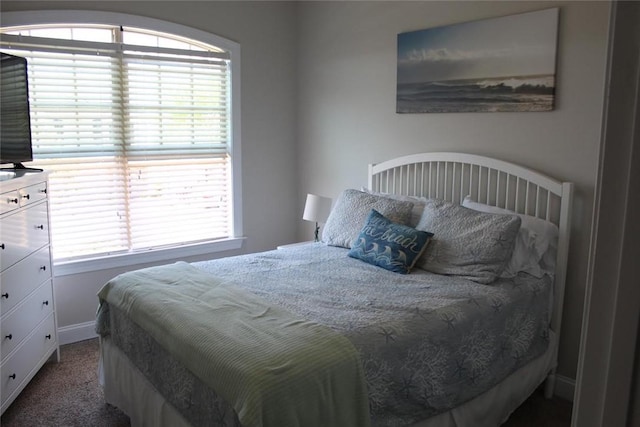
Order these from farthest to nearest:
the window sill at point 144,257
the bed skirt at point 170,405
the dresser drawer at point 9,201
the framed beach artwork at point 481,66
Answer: the window sill at point 144,257
the framed beach artwork at point 481,66
the dresser drawer at point 9,201
the bed skirt at point 170,405

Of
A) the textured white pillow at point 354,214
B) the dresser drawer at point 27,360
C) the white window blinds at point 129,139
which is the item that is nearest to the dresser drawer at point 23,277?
the dresser drawer at point 27,360

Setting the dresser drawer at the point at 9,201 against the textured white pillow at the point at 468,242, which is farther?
the textured white pillow at the point at 468,242

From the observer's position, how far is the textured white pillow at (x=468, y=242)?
2.60m

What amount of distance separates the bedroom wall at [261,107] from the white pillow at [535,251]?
7.96 ft

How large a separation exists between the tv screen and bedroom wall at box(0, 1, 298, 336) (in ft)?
3.32

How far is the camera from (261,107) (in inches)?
173

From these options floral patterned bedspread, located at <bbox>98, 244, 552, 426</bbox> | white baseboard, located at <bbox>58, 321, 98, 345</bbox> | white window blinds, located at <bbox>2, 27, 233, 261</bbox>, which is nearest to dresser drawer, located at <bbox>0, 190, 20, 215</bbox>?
floral patterned bedspread, located at <bbox>98, 244, 552, 426</bbox>

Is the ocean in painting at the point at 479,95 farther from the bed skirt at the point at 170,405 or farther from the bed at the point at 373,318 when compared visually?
the bed skirt at the point at 170,405

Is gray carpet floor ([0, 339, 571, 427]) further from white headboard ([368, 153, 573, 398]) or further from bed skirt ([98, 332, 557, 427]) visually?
white headboard ([368, 153, 573, 398])

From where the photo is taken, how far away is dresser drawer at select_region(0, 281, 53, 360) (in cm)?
253

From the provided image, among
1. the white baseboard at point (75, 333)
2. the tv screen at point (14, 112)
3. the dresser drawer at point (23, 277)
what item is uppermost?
the tv screen at point (14, 112)

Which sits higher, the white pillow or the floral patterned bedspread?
the white pillow

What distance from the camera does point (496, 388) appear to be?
2404 millimetres

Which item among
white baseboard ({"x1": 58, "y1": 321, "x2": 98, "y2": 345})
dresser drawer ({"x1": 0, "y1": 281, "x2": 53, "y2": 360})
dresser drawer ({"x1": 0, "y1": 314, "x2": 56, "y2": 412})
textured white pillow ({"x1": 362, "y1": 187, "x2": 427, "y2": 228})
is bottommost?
white baseboard ({"x1": 58, "y1": 321, "x2": 98, "y2": 345})
